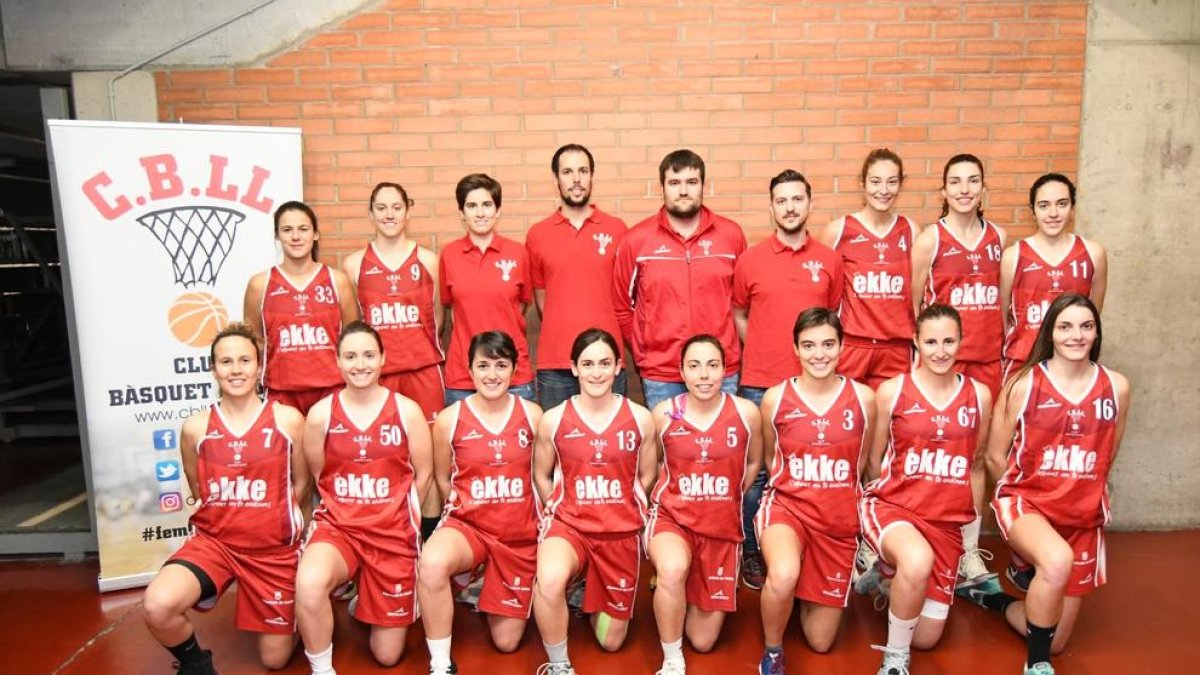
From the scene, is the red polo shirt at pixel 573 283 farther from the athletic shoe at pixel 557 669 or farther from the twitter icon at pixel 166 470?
the twitter icon at pixel 166 470

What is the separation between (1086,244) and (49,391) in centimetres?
995

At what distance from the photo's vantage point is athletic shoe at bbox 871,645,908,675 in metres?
3.21

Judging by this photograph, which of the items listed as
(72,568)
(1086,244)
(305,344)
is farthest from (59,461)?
(1086,244)

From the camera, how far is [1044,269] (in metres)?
4.00

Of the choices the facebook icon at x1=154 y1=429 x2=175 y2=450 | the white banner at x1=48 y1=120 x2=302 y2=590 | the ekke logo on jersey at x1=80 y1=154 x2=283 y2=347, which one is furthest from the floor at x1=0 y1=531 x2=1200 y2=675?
the ekke logo on jersey at x1=80 y1=154 x2=283 y2=347

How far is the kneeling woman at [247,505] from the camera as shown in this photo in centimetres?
337

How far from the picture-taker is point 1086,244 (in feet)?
13.3

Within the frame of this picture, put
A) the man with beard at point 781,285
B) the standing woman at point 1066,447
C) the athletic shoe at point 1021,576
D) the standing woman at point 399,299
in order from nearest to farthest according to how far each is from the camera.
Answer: the standing woman at point 1066,447
the athletic shoe at point 1021,576
the man with beard at point 781,285
the standing woman at point 399,299

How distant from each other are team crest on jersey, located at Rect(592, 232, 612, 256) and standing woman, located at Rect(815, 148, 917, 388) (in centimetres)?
120

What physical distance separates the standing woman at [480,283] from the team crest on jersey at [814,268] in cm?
142

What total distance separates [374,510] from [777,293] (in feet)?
6.95

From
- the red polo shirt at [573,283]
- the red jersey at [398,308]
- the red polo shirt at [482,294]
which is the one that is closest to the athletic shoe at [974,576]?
the red polo shirt at [573,283]

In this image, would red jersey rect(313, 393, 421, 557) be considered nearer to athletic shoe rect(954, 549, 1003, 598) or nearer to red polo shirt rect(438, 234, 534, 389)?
red polo shirt rect(438, 234, 534, 389)

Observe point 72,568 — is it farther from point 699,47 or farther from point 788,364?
point 699,47
